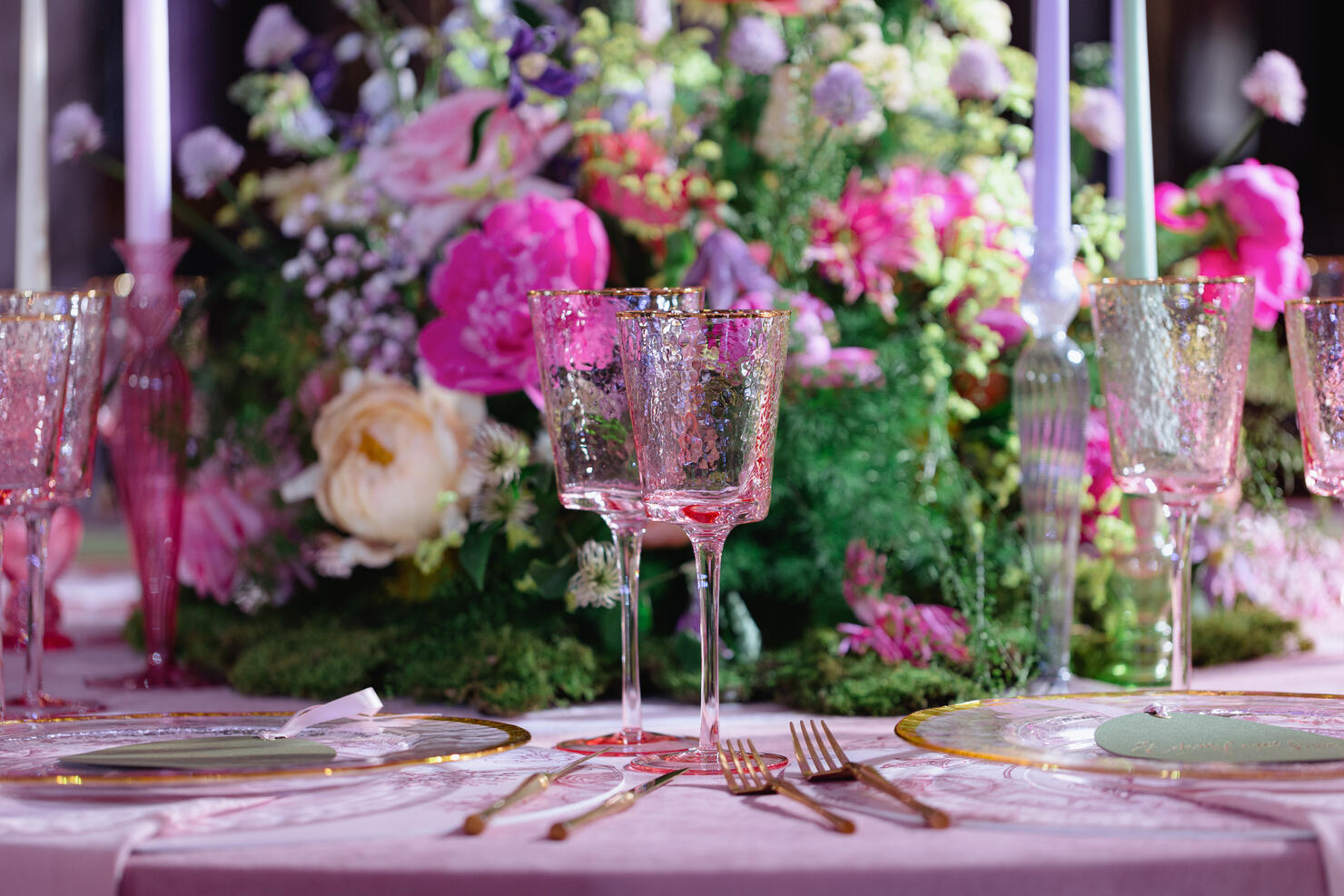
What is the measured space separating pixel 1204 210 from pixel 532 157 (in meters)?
0.68

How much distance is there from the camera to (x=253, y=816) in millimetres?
730

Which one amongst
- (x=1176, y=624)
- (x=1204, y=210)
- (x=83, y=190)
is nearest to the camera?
(x=1176, y=624)

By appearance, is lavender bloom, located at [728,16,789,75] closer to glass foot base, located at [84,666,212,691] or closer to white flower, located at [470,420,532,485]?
white flower, located at [470,420,532,485]

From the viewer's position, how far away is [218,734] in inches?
34.5

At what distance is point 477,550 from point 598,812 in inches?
19.2

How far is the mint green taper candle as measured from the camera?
1.20 meters

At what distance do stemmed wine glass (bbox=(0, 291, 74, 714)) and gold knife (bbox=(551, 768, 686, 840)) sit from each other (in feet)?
1.58

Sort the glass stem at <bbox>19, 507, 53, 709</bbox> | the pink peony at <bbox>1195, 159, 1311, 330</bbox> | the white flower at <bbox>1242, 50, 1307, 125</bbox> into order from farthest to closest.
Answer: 1. the white flower at <bbox>1242, 50, 1307, 125</bbox>
2. the pink peony at <bbox>1195, 159, 1311, 330</bbox>
3. the glass stem at <bbox>19, 507, 53, 709</bbox>

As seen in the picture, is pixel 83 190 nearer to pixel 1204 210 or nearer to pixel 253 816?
pixel 1204 210

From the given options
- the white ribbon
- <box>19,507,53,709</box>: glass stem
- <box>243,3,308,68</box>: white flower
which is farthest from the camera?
<box>243,3,308,68</box>: white flower

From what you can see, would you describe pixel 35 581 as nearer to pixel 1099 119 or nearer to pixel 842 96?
pixel 842 96

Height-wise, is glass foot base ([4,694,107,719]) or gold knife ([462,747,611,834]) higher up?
gold knife ([462,747,611,834])

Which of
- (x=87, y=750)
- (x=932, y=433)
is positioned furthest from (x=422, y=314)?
(x=87, y=750)

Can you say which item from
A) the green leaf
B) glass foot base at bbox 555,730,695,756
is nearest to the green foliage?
glass foot base at bbox 555,730,695,756
